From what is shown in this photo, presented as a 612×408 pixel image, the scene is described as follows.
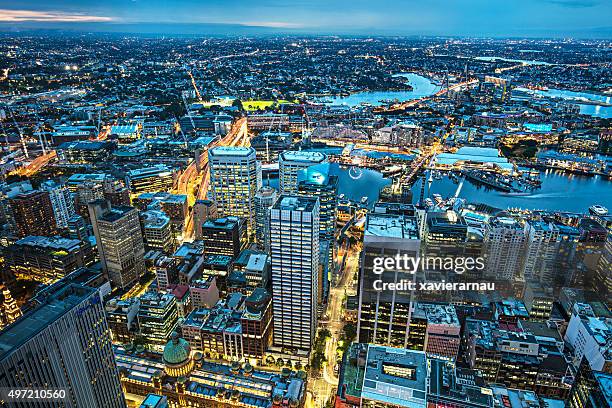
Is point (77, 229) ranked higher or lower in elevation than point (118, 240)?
lower

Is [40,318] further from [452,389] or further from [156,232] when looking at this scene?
[156,232]

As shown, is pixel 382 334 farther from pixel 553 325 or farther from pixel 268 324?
pixel 553 325

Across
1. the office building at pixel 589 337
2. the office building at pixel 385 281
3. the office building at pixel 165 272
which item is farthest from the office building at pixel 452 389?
the office building at pixel 165 272

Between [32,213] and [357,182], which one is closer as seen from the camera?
[32,213]

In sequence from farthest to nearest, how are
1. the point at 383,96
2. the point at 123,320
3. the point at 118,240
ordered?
the point at 383,96, the point at 118,240, the point at 123,320

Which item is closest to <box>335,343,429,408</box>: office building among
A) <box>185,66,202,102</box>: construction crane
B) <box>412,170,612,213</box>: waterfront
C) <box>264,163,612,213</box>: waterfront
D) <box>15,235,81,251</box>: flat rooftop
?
<box>15,235,81,251</box>: flat rooftop

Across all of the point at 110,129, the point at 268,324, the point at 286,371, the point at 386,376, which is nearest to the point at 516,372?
the point at 386,376

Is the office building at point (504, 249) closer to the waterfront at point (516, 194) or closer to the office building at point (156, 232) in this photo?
the waterfront at point (516, 194)

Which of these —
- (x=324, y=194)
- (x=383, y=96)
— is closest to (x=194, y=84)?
(x=383, y=96)
